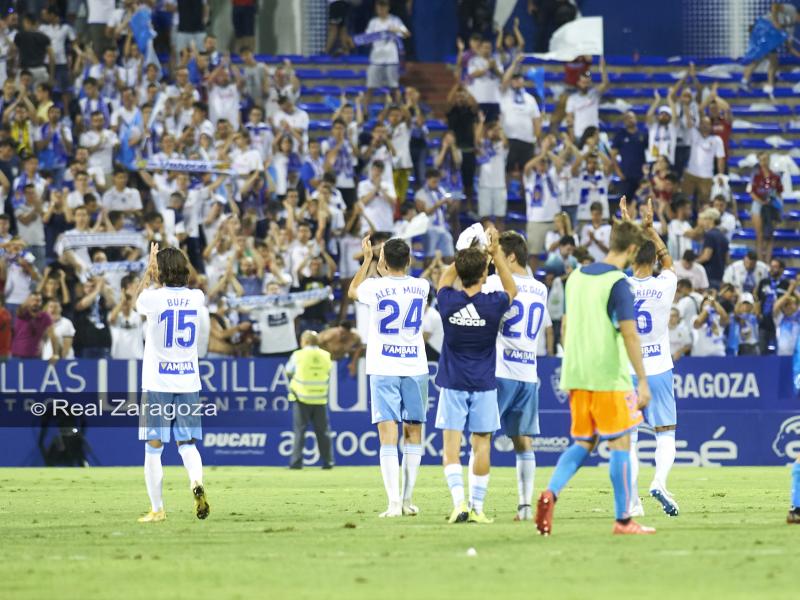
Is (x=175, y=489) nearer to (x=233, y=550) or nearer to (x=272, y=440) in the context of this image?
(x=272, y=440)

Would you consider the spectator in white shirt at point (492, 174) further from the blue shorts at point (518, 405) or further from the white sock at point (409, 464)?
the blue shorts at point (518, 405)

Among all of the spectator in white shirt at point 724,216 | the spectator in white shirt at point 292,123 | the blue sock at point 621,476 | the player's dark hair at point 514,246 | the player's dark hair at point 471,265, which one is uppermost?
the spectator in white shirt at point 292,123

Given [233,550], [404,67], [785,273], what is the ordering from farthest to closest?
[404,67] < [785,273] < [233,550]

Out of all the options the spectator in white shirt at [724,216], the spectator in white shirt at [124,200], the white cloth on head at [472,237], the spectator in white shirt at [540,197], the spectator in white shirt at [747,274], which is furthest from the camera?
the spectator in white shirt at [540,197]

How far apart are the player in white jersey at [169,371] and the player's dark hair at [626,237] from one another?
4291 mm

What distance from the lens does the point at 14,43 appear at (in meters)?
31.6

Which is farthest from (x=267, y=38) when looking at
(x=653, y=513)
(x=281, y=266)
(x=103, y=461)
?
(x=653, y=513)

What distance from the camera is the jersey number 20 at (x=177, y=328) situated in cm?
1425

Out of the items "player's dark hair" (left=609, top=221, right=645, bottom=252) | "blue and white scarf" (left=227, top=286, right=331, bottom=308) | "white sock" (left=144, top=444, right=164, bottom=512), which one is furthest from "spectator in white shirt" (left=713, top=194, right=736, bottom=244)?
"player's dark hair" (left=609, top=221, right=645, bottom=252)

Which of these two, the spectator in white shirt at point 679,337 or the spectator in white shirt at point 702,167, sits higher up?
the spectator in white shirt at point 702,167

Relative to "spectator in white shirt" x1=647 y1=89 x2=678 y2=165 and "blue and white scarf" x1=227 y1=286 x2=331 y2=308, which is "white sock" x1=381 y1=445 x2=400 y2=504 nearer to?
"blue and white scarf" x1=227 y1=286 x2=331 y2=308

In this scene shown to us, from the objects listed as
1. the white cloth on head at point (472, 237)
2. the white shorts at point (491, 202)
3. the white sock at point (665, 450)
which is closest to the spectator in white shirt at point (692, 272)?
the white shorts at point (491, 202)

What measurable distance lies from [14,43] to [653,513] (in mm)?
20821

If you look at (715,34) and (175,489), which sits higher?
(715,34)
